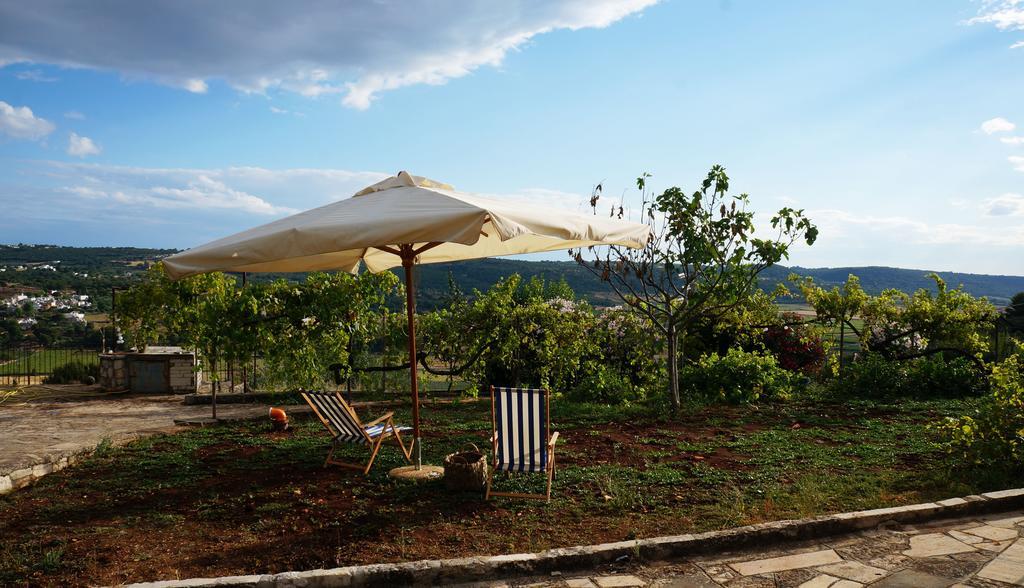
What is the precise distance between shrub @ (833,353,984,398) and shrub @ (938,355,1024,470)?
393 centimetres

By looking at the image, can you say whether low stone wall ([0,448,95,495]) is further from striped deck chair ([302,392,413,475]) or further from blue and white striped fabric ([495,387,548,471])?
blue and white striped fabric ([495,387,548,471])

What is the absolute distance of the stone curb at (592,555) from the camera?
3.32 metres

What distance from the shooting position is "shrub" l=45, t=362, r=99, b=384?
12812 mm

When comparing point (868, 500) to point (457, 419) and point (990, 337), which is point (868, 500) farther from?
point (990, 337)

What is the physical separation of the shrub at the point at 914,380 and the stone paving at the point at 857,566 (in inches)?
209

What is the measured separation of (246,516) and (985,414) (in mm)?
5359

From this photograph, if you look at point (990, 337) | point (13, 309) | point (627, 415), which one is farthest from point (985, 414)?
point (13, 309)

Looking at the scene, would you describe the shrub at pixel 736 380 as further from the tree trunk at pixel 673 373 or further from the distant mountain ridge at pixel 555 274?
the distant mountain ridge at pixel 555 274

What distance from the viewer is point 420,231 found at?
4152 millimetres

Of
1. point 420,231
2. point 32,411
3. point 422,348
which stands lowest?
point 32,411

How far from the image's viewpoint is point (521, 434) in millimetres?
4707

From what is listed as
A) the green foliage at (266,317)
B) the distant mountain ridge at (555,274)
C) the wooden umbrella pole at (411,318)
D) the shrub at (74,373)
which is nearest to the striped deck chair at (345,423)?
the wooden umbrella pole at (411,318)

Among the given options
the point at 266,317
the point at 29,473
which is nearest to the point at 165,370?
the point at 266,317

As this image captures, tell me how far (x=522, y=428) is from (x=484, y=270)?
22.4 metres
